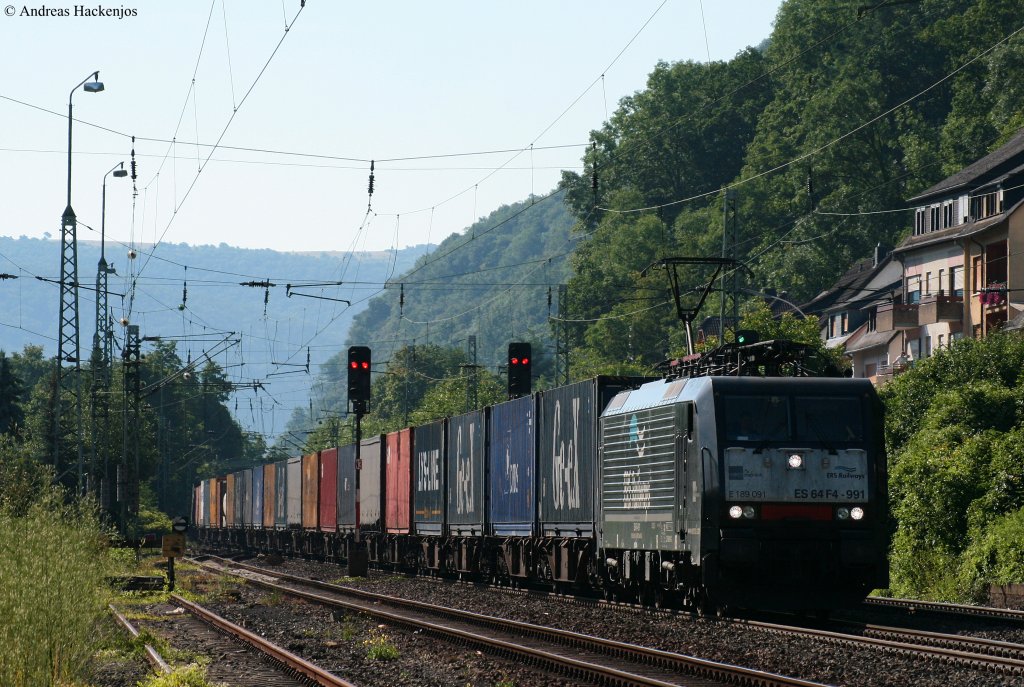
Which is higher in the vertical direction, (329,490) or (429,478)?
(429,478)

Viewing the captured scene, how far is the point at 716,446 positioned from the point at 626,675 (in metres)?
5.26

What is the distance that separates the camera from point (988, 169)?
6575 centimetres

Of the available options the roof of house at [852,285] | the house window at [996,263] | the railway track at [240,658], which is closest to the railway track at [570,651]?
the railway track at [240,658]

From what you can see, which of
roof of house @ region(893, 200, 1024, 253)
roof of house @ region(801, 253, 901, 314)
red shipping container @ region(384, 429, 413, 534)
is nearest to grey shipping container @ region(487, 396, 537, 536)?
red shipping container @ region(384, 429, 413, 534)

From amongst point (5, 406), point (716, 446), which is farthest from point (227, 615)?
point (5, 406)

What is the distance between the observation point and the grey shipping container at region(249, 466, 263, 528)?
68.2m

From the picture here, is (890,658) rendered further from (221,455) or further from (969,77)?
(221,455)

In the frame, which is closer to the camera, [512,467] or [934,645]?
[934,645]

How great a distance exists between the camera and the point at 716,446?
18781mm

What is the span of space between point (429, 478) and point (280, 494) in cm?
2616

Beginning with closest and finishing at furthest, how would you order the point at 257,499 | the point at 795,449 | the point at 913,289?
the point at 795,449, the point at 257,499, the point at 913,289

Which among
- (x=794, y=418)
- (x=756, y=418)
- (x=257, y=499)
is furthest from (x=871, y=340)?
(x=756, y=418)

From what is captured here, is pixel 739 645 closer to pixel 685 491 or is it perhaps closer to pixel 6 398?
pixel 685 491

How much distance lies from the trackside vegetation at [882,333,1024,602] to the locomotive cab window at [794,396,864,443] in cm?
716
